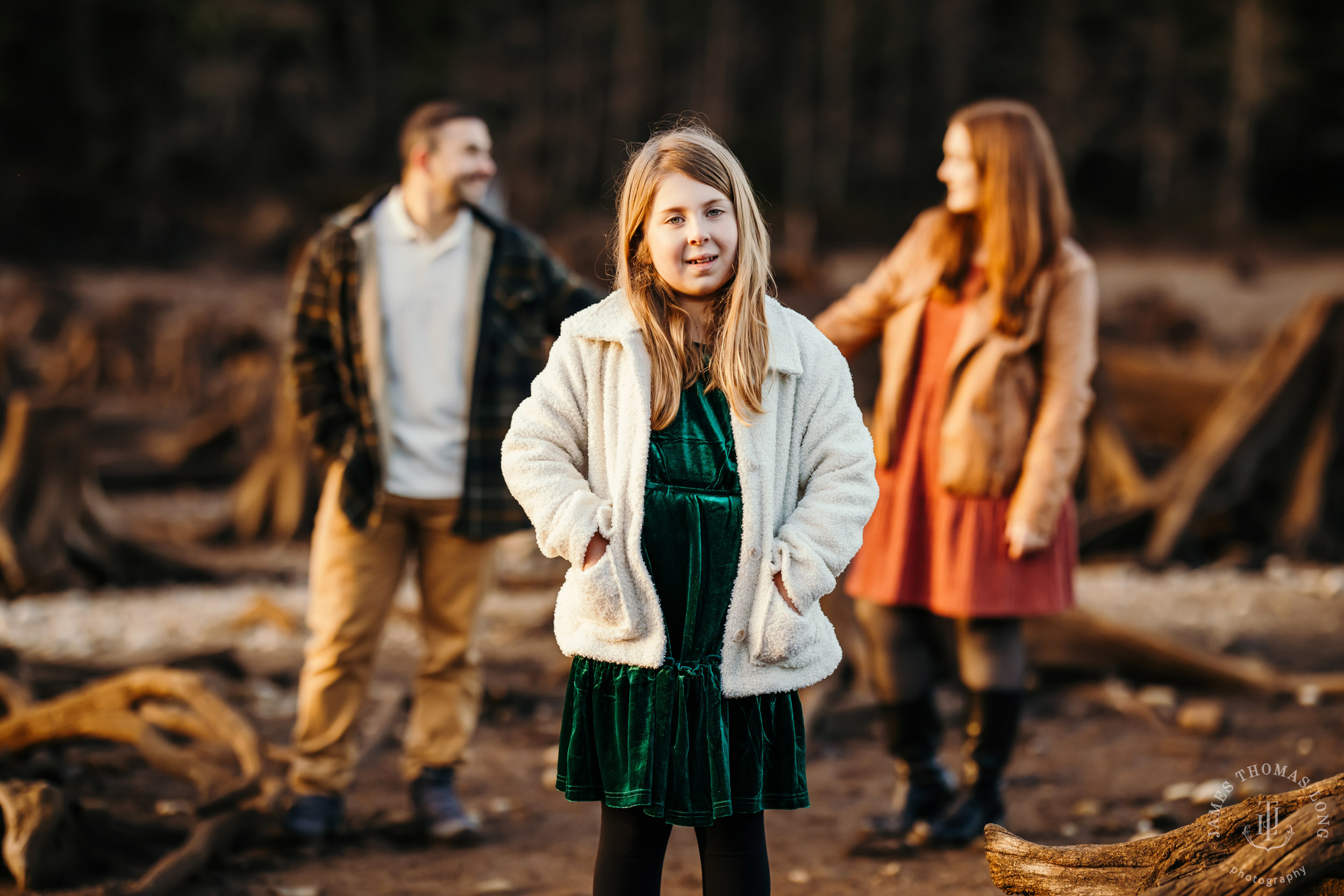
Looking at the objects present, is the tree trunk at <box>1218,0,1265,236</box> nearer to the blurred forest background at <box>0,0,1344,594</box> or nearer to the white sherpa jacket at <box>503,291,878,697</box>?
the blurred forest background at <box>0,0,1344,594</box>

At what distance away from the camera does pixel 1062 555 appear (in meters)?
3.33

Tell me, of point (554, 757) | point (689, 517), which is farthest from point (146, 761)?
point (689, 517)

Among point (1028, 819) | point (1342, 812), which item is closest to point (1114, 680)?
point (1028, 819)

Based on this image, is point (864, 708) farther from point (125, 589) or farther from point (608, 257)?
point (125, 589)

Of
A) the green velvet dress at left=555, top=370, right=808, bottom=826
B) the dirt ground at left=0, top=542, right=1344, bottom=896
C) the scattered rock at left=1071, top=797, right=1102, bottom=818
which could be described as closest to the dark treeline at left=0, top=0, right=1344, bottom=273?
the dirt ground at left=0, top=542, right=1344, bottom=896

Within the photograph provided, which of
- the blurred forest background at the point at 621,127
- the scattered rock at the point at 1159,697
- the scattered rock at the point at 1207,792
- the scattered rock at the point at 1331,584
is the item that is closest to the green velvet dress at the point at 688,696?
the scattered rock at the point at 1207,792

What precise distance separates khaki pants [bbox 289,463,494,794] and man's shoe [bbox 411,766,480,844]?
4 cm

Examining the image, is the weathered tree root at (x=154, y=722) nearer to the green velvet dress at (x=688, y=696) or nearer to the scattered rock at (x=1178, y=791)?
the green velvet dress at (x=688, y=696)

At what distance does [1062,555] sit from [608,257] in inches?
63.6

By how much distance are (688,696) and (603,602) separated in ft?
0.72

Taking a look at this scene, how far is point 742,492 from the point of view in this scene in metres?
2.17

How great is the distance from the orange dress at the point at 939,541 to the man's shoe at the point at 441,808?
1.28 m

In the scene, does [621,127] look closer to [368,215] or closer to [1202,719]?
[1202,719]

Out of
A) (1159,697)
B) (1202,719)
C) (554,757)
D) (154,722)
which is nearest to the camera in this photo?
(154,722)
